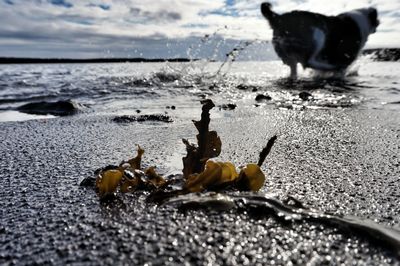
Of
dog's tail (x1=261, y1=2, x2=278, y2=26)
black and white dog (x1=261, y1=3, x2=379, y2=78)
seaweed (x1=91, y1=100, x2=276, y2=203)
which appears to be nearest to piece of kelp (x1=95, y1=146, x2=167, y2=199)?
seaweed (x1=91, y1=100, x2=276, y2=203)

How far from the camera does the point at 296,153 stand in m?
1.72

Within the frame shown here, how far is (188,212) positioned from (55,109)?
334 cm

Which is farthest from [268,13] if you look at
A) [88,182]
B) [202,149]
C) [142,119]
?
[88,182]

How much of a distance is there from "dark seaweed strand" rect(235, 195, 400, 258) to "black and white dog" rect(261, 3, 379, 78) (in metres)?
7.23

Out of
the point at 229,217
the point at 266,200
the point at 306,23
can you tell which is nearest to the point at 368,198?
the point at 266,200

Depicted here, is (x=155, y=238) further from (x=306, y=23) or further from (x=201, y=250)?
(x=306, y=23)

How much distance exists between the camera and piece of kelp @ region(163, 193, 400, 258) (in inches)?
31.8

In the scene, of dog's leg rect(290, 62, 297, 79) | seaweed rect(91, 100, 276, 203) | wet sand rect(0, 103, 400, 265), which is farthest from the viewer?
dog's leg rect(290, 62, 297, 79)

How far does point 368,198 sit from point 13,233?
0.92m

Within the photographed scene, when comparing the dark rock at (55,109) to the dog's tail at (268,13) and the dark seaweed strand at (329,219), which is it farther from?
the dog's tail at (268,13)

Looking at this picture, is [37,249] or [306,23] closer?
[37,249]

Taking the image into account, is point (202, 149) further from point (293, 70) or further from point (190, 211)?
point (293, 70)

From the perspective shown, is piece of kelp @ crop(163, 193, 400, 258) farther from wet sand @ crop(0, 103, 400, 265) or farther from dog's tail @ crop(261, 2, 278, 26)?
dog's tail @ crop(261, 2, 278, 26)

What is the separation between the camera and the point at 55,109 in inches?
153
